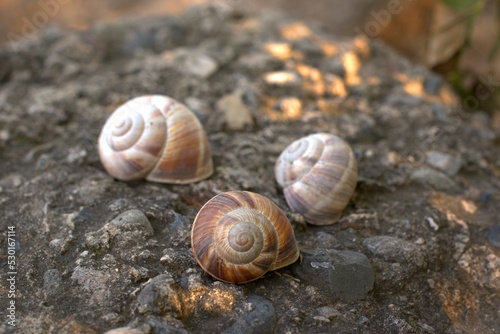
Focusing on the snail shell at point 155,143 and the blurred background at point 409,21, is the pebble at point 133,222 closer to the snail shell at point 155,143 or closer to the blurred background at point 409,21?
the snail shell at point 155,143

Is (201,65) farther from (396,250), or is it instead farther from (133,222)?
(396,250)

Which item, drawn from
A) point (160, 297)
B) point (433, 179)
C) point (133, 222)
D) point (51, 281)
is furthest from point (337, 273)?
point (51, 281)

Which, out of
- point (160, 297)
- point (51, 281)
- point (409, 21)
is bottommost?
point (51, 281)

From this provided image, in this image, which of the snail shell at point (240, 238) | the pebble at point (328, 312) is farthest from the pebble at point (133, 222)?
the pebble at point (328, 312)

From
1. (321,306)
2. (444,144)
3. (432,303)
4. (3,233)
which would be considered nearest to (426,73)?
(444,144)

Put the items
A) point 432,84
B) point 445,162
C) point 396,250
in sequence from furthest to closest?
point 432,84
point 445,162
point 396,250

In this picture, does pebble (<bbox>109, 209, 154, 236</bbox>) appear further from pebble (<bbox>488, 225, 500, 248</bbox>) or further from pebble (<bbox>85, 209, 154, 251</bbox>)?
pebble (<bbox>488, 225, 500, 248</bbox>)

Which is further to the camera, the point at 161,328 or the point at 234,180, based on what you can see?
the point at 234,180

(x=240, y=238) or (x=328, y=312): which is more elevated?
(x=240, y=238)
